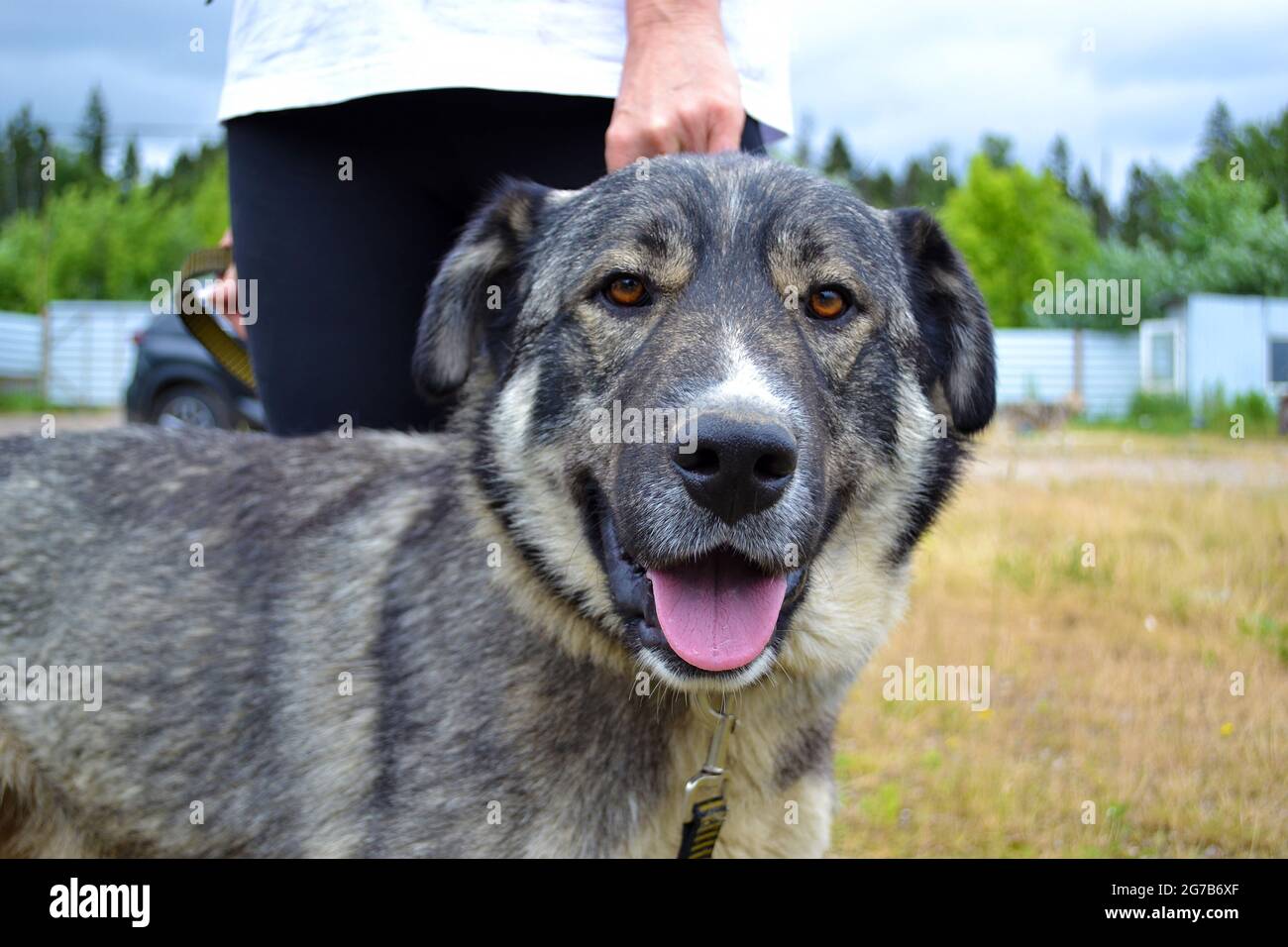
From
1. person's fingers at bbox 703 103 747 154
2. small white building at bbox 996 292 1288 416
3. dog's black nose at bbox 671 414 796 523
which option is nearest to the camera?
dog's black nose at bbox 671 414 796 523

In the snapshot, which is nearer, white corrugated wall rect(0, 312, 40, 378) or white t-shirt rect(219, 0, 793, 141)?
white t-shirt rect(219, 0, 793, 141)

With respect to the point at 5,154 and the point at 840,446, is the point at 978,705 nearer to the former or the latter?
the point at 840,446

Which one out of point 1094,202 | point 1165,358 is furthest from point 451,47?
point 1094,202

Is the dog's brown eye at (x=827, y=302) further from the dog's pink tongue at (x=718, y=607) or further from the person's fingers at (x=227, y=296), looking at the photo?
the person's fingers at (x=227, y=296)

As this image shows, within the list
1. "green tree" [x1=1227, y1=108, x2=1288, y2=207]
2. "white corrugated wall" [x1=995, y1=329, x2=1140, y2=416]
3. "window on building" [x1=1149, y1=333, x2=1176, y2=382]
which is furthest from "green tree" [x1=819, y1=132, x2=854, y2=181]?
"green tree" [x1=1227, y1=108, x2=1288, y2=207]

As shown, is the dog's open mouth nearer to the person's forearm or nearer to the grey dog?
the grey dog

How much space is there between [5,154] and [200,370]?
204ft

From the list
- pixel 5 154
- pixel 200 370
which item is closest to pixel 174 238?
pixel 5 154

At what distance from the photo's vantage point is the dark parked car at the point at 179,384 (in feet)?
47.0

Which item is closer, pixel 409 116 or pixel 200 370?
pixel 409 116

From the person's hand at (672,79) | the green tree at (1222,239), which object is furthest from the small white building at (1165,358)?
the person's hand at (672,79)

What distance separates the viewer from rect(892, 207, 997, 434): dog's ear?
3.07 meters

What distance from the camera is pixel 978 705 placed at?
515 centimetres

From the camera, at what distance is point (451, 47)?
9.64 ft
